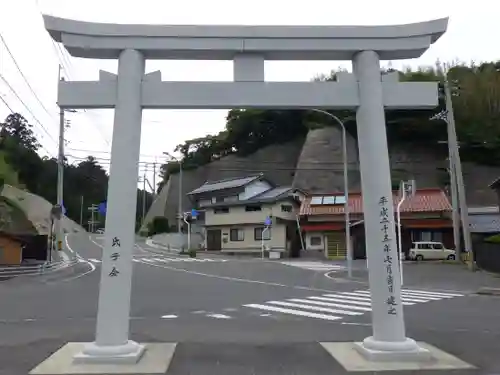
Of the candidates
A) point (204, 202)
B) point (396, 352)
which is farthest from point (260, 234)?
point (396, 352)

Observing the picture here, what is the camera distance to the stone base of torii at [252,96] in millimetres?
7711

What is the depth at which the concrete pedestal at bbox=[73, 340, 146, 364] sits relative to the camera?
7391 millimetres

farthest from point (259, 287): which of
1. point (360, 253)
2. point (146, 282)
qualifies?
point (360, 253)

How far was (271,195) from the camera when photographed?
52625mm

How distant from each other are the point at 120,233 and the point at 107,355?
167 cm

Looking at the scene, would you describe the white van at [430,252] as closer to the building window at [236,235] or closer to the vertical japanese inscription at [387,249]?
the building window at [236,235]

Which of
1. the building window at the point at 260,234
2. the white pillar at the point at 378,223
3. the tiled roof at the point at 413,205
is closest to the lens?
the white pillar at the point at 378,223

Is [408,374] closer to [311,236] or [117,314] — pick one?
[117,314]

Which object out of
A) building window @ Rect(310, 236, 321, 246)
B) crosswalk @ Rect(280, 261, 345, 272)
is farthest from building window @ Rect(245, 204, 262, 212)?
crosswalk @ Rect(280, 261, 345, 272)

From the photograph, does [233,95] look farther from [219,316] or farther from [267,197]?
[267,197]

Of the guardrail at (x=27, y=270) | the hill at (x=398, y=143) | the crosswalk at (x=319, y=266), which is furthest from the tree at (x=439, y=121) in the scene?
the guardrail at (x=27, y=270)

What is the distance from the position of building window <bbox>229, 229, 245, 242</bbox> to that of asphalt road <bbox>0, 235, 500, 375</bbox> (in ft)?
87.5

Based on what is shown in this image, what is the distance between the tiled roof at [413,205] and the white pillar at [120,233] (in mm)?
35605

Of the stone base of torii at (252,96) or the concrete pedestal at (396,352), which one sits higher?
the stone base of torii at (252,96)
